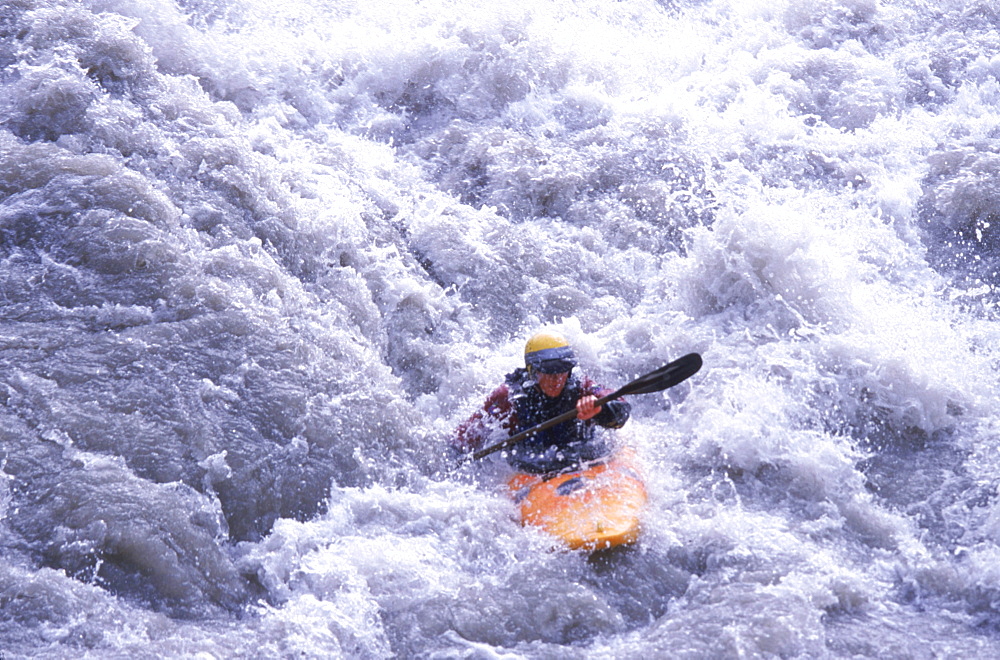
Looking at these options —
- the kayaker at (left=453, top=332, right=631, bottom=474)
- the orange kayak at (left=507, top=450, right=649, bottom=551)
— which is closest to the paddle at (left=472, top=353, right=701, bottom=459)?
the kayaker at (left=453, top=332, right=631, bottom=474)

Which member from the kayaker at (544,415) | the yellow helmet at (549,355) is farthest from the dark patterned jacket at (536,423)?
the yellow helmet at (549,355)

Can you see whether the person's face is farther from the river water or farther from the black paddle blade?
the river water

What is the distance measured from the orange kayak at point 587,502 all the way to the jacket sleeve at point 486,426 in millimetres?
331

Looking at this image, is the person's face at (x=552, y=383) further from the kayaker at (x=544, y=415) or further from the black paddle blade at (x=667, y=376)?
the black paddle blade at (x=667, y=376)

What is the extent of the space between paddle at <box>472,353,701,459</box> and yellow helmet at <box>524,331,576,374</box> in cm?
25

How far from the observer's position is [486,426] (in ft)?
17.1

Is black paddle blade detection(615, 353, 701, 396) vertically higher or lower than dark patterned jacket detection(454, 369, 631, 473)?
higher

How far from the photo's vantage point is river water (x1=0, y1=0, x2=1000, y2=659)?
410 centimetres

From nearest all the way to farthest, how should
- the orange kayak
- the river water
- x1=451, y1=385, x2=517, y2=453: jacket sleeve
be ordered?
the river water
the orange kayak
x1=451, y1=385, x2=517, y2=453: jacket sleeve

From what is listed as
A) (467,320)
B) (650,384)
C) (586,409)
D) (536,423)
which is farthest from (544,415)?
(467,320)

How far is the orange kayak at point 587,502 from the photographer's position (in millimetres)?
4410

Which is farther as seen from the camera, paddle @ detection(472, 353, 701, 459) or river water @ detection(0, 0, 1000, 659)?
paddle @ detection(472, 353, 701, 459)

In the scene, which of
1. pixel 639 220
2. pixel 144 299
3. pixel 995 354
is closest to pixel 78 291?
pixel 144 299

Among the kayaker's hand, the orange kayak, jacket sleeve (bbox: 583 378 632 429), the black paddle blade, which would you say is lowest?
the orange kayak
